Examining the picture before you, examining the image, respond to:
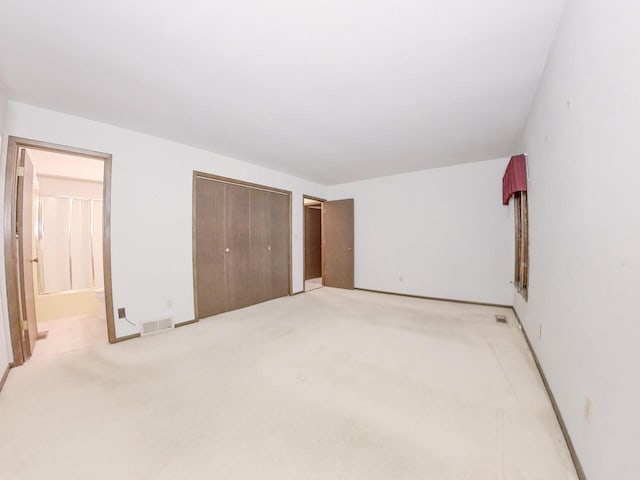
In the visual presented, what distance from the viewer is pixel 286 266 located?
4738mm

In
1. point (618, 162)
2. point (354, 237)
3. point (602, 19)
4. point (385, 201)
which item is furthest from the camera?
point (354, 237)

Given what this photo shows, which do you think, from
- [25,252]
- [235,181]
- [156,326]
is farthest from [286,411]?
[235,181]

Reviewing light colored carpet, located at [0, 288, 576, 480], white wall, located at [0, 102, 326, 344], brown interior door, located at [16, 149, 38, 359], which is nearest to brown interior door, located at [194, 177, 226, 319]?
white wall, located at [0, 102, 326, 344]

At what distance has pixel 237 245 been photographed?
3.90 m

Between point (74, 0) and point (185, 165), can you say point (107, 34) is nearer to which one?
point (74, 0)

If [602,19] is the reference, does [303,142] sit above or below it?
above

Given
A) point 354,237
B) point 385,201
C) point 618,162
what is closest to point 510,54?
point 618,162

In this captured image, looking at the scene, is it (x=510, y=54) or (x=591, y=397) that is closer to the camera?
(x=591, y=397)

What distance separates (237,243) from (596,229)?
3.78m

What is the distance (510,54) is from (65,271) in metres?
6.79

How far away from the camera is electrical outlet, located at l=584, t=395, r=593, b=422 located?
1.10 metres

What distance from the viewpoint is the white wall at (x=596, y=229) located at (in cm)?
84

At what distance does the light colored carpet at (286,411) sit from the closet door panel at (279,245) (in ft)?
5.80

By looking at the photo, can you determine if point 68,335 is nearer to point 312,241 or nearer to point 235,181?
point 235,181
